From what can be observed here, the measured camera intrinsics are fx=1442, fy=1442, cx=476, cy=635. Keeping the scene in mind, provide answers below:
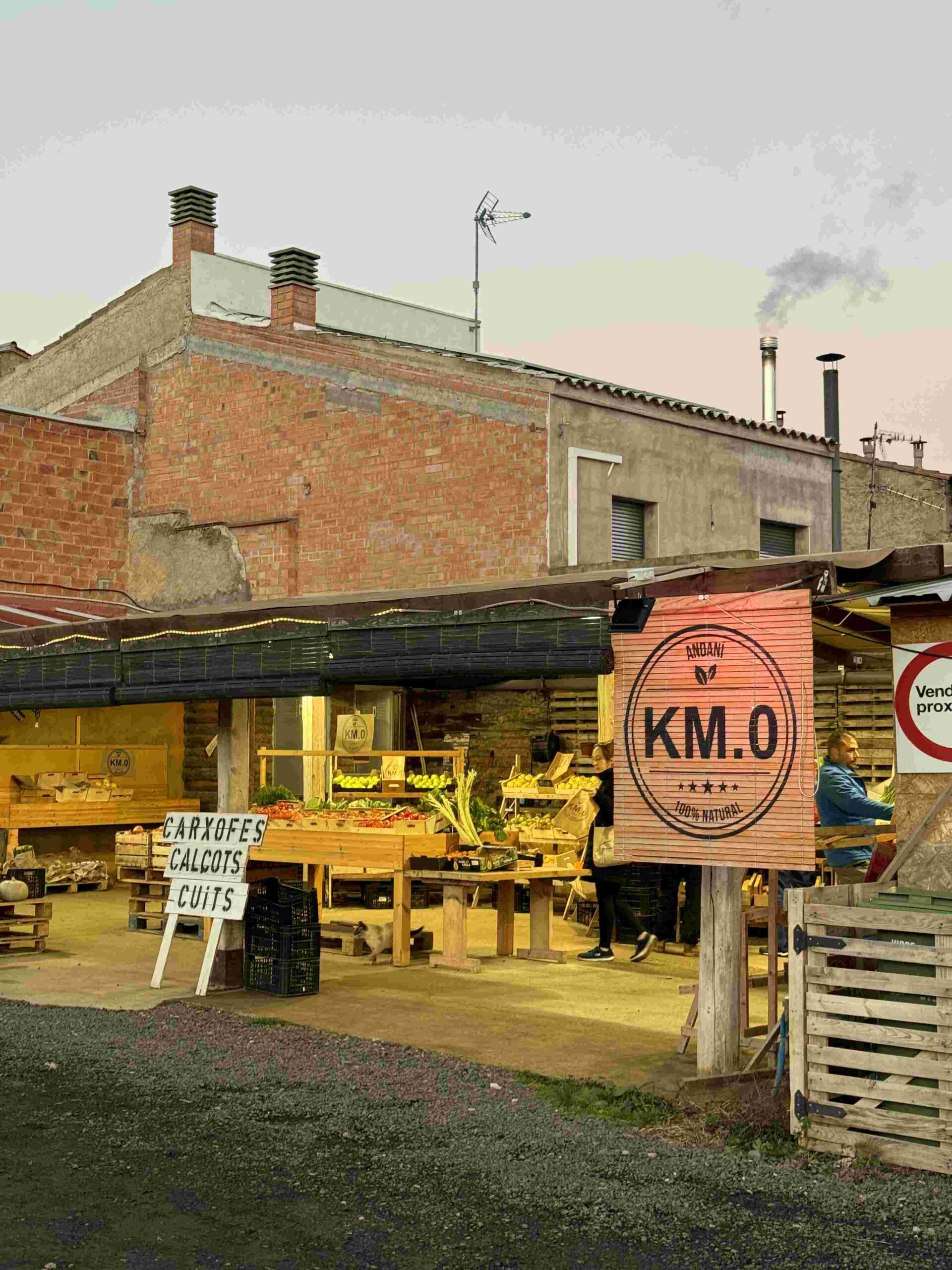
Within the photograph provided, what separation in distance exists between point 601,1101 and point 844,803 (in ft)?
12.6

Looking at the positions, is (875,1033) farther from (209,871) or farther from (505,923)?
(505,923)

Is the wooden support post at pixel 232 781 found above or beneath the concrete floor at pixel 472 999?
above

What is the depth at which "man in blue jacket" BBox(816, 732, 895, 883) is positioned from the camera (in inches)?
404

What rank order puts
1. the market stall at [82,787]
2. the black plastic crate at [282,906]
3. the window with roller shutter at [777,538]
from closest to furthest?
the black plastic crate at [282,906], the market stall at [82,787], the window with roller shutter at [777,538]

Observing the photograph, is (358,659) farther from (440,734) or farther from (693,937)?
(440,734)

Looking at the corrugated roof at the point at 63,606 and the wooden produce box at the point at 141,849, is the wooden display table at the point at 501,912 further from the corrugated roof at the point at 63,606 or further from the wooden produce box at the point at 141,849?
the corrugated roof at the point at 63,606

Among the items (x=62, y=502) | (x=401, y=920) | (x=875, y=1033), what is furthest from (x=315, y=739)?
(x=875, y=1033)

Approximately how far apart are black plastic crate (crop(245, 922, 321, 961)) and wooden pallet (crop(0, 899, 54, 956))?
8.72 ft

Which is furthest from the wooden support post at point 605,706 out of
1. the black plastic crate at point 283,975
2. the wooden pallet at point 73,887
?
the wooden pallet at point 73,887

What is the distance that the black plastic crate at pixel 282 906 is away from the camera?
34.3 feet

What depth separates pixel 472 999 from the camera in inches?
408

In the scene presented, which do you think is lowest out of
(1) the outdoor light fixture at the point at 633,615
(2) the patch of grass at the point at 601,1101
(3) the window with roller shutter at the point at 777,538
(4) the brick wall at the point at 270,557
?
(2) the patch of grass at the point at 601,1101

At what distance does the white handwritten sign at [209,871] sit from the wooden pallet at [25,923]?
2.12 m

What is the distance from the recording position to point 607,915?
489 inches
